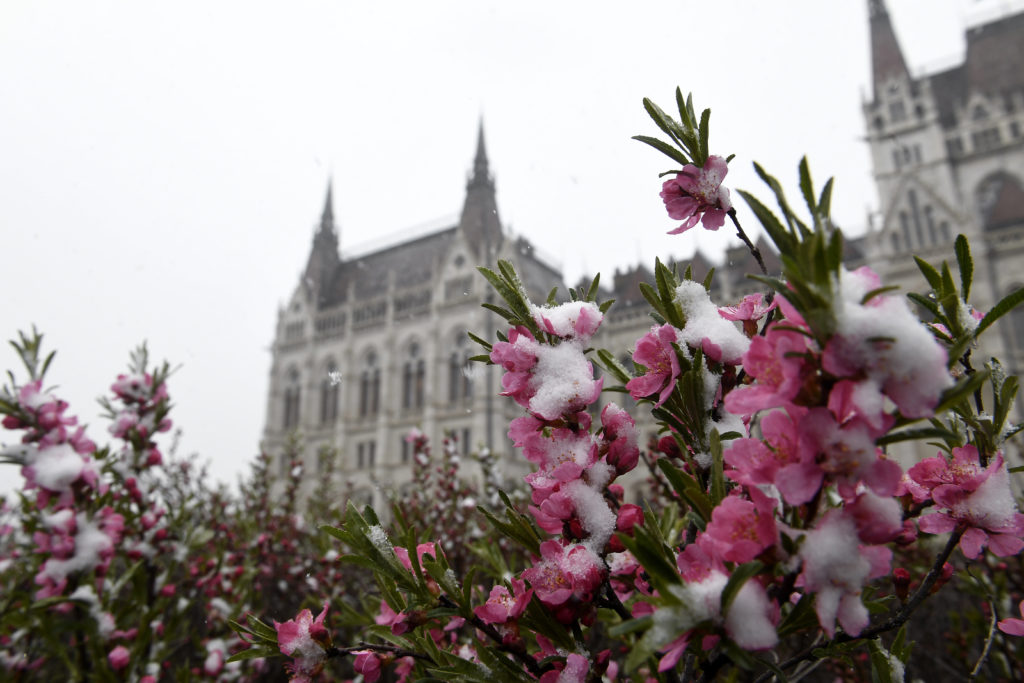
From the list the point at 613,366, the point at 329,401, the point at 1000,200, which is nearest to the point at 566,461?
the point at 613,366

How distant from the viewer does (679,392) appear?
879 mm

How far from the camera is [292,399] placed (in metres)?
32.3

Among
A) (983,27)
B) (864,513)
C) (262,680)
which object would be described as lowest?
(262,680)

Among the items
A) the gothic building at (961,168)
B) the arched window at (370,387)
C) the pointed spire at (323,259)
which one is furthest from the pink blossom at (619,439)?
the pointed spire at (323,259)

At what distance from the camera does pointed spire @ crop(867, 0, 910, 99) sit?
23.0 metres

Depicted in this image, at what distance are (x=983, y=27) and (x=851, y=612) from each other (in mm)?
32276

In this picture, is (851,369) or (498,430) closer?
(851,369)

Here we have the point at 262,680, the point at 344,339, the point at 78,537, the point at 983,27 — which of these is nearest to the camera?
the point at 78,537

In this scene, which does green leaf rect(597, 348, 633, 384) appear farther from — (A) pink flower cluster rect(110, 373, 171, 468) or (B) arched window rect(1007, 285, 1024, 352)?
(B) arched window rect(1007, 285, 1024, 352)

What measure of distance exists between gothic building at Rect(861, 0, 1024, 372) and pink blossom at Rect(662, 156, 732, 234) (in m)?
20.9

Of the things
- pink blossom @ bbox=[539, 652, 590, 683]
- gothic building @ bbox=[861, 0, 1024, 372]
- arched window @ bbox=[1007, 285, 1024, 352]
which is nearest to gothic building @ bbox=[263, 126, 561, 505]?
gothic building @ bbox=[861, 0, 1024, 372]

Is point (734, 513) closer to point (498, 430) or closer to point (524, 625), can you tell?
point (524, 625)

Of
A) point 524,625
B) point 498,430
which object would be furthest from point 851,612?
point 498,430

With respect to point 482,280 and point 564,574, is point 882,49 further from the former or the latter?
point 564,574
